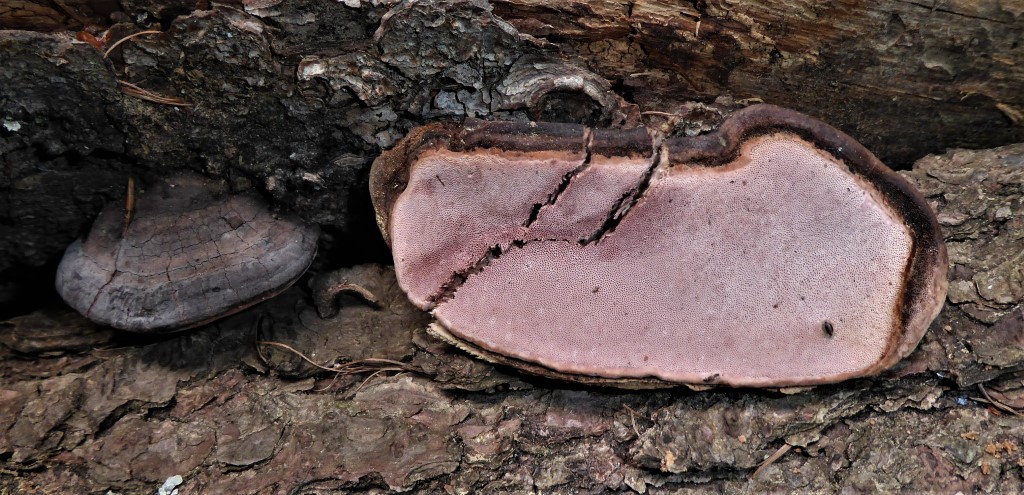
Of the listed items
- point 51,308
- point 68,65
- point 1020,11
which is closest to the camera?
point 68,65

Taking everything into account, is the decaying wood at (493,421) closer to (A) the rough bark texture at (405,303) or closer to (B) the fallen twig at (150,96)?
(A) the rough bark texture at (405,303)

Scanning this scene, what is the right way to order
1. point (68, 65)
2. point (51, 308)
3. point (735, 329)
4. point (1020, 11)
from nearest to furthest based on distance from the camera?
1. point (68, 65)
2. point (735, 329)
3. point (1020, 11)
4. point (51, 308)

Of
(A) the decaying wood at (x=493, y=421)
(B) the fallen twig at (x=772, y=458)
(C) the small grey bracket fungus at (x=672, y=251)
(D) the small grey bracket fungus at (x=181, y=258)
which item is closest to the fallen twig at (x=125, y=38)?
(D) the small grey bracket fungus at (x=181, y=258)

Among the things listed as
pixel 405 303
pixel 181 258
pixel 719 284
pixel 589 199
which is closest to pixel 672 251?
pixel 719 284

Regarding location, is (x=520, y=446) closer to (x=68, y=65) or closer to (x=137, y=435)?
(x=137, y=435)

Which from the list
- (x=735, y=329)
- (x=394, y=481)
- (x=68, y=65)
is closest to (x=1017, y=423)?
(x=735, y=329)

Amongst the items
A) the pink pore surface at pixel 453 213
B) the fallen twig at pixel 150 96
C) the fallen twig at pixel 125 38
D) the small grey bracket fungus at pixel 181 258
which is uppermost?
the fallen twig at pixel 125 38
